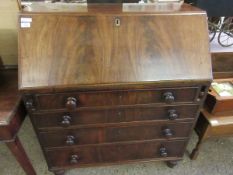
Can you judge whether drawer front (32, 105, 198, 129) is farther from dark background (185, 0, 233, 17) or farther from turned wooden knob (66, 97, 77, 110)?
dark background (185, 0, 233, 17)

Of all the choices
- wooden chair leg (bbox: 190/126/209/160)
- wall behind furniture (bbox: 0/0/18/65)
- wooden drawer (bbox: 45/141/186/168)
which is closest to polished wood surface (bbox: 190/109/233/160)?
wooden chair leg (bbox: 190/126/209/160)

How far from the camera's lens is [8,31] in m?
1.26

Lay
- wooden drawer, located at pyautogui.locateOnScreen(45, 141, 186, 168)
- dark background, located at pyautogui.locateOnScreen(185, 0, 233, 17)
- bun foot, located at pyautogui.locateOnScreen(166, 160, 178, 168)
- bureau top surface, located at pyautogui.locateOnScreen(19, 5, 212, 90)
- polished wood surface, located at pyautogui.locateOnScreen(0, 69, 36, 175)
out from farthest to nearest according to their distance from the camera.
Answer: bun foot, located at pyautogui.locateOnScreen(166, 160, 178, 168) → wooden drawer, located at pyautogui.locateOnScreen(45, 141, 186, 168) → dark background, located at pyautogui.locateOnScreen(185, 0, 233, 17) → polished wood surface, located at pyautogui.locateOnScreen(0, 69, 36, 175) → bureau top surface, located at pyautogui.locateOnScreen(19, 5, 212, 90)

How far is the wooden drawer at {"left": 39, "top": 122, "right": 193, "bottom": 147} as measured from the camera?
42.4 inches

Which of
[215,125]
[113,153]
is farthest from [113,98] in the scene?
[215,125]

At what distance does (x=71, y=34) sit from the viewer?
862 millimetres

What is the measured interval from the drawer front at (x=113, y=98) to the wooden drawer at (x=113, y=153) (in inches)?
13.8

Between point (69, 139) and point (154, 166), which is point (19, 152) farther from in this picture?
point (154, 166)

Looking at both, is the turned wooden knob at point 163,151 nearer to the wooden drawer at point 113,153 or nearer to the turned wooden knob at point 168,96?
the wooden drawer at point 113,153

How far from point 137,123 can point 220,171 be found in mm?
806

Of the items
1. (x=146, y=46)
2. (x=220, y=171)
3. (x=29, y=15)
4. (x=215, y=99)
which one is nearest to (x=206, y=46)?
(x=146, y=46)

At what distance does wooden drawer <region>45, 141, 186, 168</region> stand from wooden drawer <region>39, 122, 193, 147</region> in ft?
0.20

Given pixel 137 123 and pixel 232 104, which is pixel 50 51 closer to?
pixel 137 123

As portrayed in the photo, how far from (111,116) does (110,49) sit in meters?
0.34
